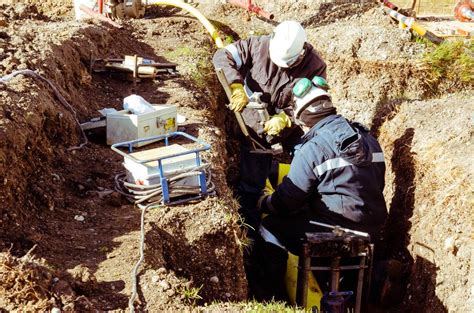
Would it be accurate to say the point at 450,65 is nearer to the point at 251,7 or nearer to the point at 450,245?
the point at 251,7

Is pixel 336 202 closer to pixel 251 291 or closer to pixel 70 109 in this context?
pixel 251 291

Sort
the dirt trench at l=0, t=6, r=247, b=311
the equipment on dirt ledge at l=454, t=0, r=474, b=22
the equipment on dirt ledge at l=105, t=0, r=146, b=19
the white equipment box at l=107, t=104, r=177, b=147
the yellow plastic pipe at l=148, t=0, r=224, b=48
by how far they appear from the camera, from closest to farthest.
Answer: the dirt trench at l=0, t=6, r=247, b=311 < the white equipment box at l=107, t=104, r=177, b=147 < the yellow plastic pipe at l=148, t=0, r=224, b=48 < the equipment on dirt ledge at l=105, t=0, r=146, b=19 < the equipment on dirt ledge at l=454, t=0, r=474, b=22

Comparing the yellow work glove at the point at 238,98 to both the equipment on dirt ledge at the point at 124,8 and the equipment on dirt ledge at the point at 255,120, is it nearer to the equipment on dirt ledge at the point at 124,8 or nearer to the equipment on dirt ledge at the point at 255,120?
the equipment on dirt ledge at the point at 255,120

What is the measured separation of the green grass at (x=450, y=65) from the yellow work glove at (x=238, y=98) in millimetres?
3654

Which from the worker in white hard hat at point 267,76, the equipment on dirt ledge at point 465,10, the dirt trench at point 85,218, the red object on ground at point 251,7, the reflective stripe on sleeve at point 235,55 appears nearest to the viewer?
the dirt trench at point 85,218

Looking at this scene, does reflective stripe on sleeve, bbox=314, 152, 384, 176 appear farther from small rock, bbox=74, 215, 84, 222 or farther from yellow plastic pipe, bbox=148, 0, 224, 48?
yellow plastic pipe, bbox=148, 0, 224, 48

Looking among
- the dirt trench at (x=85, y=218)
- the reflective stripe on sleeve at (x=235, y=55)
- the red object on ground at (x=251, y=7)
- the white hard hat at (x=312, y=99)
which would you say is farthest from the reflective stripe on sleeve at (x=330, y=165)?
the red object on ground at (x=251, y=7)

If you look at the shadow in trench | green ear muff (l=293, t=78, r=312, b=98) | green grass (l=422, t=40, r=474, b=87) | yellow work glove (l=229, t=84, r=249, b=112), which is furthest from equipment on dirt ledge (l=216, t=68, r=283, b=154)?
green grass (l=422, t=40, r=474, b=87)

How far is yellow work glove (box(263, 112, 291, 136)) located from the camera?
5613 millimetres

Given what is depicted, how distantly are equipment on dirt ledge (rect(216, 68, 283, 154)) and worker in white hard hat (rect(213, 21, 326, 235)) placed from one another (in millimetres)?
73

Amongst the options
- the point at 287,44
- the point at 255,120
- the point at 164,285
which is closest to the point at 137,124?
the point at 255,120

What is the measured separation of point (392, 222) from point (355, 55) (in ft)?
11.3

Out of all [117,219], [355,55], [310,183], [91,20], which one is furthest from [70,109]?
[355,55]

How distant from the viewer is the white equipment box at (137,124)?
5172 mm
